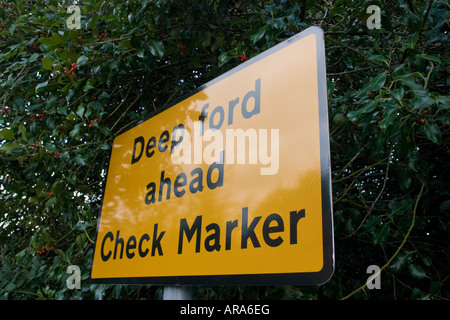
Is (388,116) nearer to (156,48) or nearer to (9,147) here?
(156,48)

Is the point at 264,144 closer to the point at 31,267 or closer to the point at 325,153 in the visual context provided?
the point at 325,153

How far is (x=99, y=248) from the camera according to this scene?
116 cm

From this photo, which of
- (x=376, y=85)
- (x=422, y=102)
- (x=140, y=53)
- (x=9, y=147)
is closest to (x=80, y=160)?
(x=9, y=147)

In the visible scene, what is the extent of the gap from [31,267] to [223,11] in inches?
63.9

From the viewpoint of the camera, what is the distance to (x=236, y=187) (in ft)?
2.55

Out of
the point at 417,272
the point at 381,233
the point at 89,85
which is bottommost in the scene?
the point at 417,272

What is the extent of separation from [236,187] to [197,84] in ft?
4.03

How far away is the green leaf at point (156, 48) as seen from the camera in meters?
A: 1.48

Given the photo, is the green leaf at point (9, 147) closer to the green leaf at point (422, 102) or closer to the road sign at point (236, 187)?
the road sign at point (236, 187)

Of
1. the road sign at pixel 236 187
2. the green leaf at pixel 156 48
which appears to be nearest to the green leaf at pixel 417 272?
the road sign at pixel 236 187

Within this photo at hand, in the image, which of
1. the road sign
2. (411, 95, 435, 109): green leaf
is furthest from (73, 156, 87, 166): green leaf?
(411, 95, 435, 109): green leaf

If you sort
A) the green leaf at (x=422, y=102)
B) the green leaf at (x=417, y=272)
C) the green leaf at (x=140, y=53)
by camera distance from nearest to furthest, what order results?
the green leaf at (x=422, y=102) → the green leaf at (x=417, y=272) → the green leaf at (x=140, y=53)
